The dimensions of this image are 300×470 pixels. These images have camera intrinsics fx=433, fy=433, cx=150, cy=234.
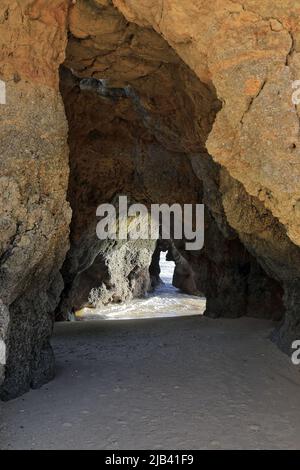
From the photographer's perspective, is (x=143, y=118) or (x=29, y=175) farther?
(x=143, y=118)

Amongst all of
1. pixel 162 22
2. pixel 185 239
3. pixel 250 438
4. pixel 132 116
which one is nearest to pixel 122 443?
pixel 250 438

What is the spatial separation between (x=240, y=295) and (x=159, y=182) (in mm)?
3451

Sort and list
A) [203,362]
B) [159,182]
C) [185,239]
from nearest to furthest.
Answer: [203,362], [159,182], [185,239]

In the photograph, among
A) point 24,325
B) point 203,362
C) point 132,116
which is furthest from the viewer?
point 132,116

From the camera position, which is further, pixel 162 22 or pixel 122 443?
pixel 162 22

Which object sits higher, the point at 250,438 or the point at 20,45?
the point at 20,45

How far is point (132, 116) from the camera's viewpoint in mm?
10156

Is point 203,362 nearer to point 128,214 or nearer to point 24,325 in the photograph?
point 24,325

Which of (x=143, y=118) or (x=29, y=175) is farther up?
(x=143, y=118)

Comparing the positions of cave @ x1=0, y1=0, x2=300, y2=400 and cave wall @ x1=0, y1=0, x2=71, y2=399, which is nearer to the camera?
cave @ x1=0, y1=0, x2=300, y2=400

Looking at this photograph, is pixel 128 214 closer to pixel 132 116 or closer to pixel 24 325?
pixel 132 116

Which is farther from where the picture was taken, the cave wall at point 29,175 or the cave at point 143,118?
the cave wall at point 29,175

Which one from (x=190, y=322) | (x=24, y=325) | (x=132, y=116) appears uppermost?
(x=132, y=116)

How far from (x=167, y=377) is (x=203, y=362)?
85 centimetres
